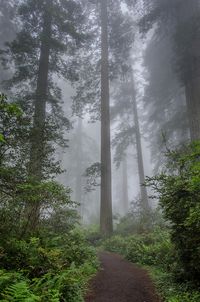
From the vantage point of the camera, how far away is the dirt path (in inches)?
242

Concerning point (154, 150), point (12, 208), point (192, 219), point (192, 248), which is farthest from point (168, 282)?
point (154, 150)

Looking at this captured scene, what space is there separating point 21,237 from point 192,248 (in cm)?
377

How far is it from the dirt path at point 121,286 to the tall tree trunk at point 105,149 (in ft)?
20.8

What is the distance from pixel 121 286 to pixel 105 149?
34.5 ft

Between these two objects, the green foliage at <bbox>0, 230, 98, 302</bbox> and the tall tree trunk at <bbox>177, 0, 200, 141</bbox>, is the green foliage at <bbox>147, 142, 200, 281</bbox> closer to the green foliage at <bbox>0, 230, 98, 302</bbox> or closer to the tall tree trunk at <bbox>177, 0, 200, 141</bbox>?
the green foliage at <bbox>0, 230, 98, 302</bbox>

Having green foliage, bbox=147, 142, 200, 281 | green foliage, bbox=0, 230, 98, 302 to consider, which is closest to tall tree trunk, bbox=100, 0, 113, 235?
green foliage, bbox=0, 230, 98, 302

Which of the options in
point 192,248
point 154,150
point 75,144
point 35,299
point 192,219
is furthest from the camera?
point 75,144

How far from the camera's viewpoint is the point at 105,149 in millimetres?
16922

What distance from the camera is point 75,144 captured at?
3962cm

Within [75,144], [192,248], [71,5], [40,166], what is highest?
[75,144]

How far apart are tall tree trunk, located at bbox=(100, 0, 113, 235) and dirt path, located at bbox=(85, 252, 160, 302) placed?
6346 mm

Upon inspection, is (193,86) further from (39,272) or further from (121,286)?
(39,272)

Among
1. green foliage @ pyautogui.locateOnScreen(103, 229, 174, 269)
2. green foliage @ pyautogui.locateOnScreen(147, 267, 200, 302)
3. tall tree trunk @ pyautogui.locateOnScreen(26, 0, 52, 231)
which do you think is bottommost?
green foliage @ pyautogui.locateOnScreen(147, 267, 200, 302)

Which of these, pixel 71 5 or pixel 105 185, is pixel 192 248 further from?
pixel 71 5
